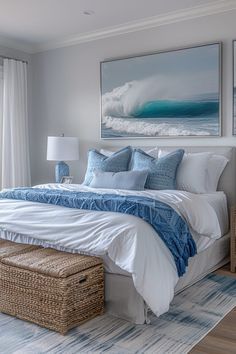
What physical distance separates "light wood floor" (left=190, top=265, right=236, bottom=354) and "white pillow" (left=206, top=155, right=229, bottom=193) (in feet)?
5.40

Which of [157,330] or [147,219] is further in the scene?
[147,219]

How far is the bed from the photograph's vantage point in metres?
2.68

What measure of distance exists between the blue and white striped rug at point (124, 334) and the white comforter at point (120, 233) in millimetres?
161

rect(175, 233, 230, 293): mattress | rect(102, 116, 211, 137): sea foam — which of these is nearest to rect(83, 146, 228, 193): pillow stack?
rect(102, 116, 211, 137): sea foam

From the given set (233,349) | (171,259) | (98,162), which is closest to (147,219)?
(171,259)

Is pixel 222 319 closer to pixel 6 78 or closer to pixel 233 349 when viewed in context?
pixel 233 349

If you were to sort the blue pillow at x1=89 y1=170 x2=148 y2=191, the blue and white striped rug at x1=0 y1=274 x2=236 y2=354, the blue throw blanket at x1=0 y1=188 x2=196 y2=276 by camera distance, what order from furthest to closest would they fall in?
the blue pillow at x1=89 y1=170 x2=148 y2=191 → the blue throw blanket at x1=0 y1=188 x2=196 y2=276 → the blue and white striped rug at x1=0 y1=274 x2=236 y2=354

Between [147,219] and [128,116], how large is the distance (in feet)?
7.91

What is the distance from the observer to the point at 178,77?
453 cm

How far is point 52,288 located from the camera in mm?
2545

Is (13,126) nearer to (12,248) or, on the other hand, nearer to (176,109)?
(176,109)

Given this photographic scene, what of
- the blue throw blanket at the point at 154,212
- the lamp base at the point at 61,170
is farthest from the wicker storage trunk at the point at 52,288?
the lamp base at the point at 61,170

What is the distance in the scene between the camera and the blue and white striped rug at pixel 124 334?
93.1 inches

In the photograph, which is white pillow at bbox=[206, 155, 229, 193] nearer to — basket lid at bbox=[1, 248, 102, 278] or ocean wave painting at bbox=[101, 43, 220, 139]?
ocean wave painting at bbox=[101, 43, 220, 139]
